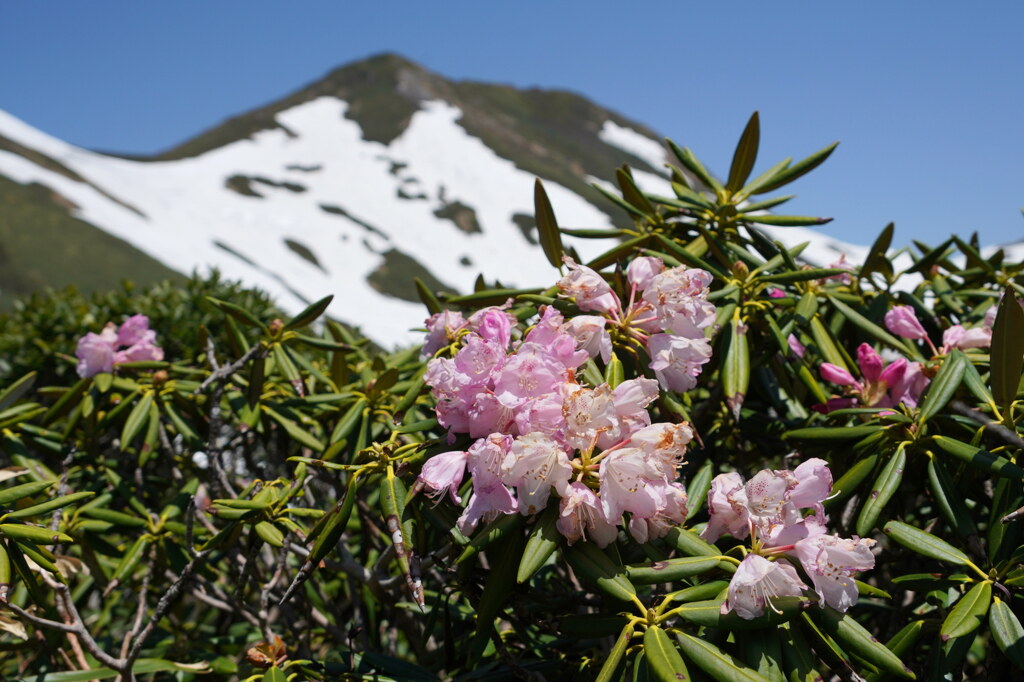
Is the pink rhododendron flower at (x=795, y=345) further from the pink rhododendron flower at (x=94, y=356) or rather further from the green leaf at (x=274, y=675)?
the pink rhododendron flower at (x=94, y=356)

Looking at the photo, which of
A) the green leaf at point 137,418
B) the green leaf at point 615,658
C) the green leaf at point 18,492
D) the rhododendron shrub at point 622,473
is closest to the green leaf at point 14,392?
the rhododendron shrub at point 622,473

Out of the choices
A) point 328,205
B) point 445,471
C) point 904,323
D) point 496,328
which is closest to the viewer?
point 445,471

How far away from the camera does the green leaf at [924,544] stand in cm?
129

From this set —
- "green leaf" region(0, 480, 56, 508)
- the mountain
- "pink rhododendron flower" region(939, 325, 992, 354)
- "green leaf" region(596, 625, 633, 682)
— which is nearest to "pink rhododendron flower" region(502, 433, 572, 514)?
"green leaf" region(596, 625, 633, 682)

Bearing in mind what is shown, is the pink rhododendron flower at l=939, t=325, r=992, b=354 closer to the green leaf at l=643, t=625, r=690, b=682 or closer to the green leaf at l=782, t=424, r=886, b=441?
the green leaf at l=782, t=424, r=886, b=441

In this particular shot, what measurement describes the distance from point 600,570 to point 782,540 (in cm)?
29

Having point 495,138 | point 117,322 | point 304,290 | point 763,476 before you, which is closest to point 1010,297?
point 763,476

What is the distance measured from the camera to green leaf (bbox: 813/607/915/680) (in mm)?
1136

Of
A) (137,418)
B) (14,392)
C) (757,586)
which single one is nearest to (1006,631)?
(757,586)

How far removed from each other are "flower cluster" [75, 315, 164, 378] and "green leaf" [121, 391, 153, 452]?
171mm

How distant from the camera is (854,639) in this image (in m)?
1.15

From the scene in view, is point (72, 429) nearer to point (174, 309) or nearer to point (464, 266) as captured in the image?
point (174, 309)

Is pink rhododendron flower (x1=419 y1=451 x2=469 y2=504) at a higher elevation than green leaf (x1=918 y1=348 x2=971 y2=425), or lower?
lower

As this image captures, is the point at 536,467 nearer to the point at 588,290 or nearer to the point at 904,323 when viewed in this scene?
the point at 588,290
